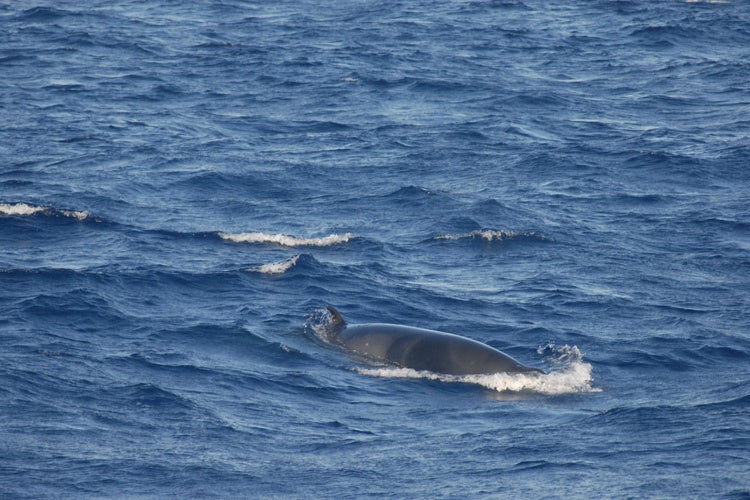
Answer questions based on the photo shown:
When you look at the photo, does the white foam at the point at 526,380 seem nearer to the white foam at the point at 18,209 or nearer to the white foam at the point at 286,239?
the white foam at the point at 286,239

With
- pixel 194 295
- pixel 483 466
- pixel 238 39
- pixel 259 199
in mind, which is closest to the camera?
pixel 483 466

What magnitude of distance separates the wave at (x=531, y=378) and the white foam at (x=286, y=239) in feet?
28.2

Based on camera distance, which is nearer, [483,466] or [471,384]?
[483,466]

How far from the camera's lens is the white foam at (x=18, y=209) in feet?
107

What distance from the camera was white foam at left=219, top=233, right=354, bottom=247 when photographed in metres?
31.4

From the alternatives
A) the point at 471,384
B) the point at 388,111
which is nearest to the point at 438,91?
the point at 388,111

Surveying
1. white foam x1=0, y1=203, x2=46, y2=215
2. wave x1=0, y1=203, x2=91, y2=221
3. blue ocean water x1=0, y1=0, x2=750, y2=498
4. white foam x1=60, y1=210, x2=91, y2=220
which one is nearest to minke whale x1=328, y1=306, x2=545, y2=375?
blue ocean water x1=0, y1=0, x2=750, y2=498

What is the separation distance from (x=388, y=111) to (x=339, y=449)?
28.5m

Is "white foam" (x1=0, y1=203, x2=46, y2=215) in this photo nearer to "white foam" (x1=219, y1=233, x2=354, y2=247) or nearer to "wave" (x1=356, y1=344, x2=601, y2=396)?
"white foam" (x1=219, y1=233, x2=354, y2=247)

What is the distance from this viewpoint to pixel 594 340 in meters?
25.2

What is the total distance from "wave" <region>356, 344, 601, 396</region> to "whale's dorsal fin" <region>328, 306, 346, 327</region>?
2142 mm

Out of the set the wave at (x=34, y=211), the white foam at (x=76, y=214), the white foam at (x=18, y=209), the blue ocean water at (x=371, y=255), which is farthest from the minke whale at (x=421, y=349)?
the white foam at (x=18, y=209)

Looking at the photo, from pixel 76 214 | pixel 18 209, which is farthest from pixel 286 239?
pixel 18 209

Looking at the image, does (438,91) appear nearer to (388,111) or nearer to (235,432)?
(388,111)
